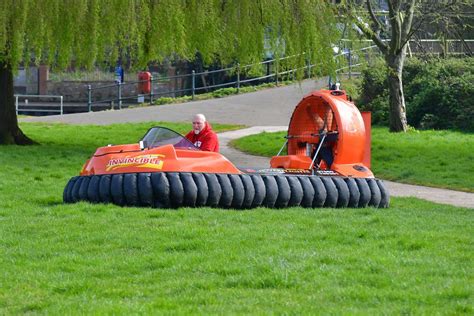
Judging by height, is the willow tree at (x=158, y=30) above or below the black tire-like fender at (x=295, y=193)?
above

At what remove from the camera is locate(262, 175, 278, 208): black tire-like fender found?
1262 cm

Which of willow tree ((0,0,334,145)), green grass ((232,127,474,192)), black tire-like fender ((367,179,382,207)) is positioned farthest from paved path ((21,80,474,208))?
black tire-like fender ((367,179,382,207))

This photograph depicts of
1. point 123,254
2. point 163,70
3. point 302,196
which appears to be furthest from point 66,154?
point 163,70

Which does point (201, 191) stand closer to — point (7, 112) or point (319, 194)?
point (319, 194)

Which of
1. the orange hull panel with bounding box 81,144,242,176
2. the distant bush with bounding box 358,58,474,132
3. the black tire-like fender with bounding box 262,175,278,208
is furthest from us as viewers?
the distant bush with bounding box 358,58,474,132

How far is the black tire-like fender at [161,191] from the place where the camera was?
1213 cm

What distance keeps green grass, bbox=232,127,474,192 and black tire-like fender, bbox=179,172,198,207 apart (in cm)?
714

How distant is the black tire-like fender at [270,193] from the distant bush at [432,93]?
1600cm

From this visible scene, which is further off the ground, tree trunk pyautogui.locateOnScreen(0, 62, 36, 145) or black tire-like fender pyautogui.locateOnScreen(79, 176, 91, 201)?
tree trunk pyautogui.locateOnScreen(0, 62, 36, 145)

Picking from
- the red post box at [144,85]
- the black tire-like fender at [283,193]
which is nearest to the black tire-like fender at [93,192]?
the black tire-like fender at [283,193]

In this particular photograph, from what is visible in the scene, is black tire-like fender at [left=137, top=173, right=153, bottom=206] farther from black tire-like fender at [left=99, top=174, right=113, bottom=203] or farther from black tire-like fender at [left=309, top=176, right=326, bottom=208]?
black tire-like fender at [left=309, top=176, right=326, bottom=208]

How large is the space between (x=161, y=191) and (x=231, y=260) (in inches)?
141

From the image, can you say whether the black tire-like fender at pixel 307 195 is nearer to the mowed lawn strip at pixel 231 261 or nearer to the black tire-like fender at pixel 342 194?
the black tire-like fender at pixel 342 194

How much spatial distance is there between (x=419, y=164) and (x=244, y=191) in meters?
9.31
